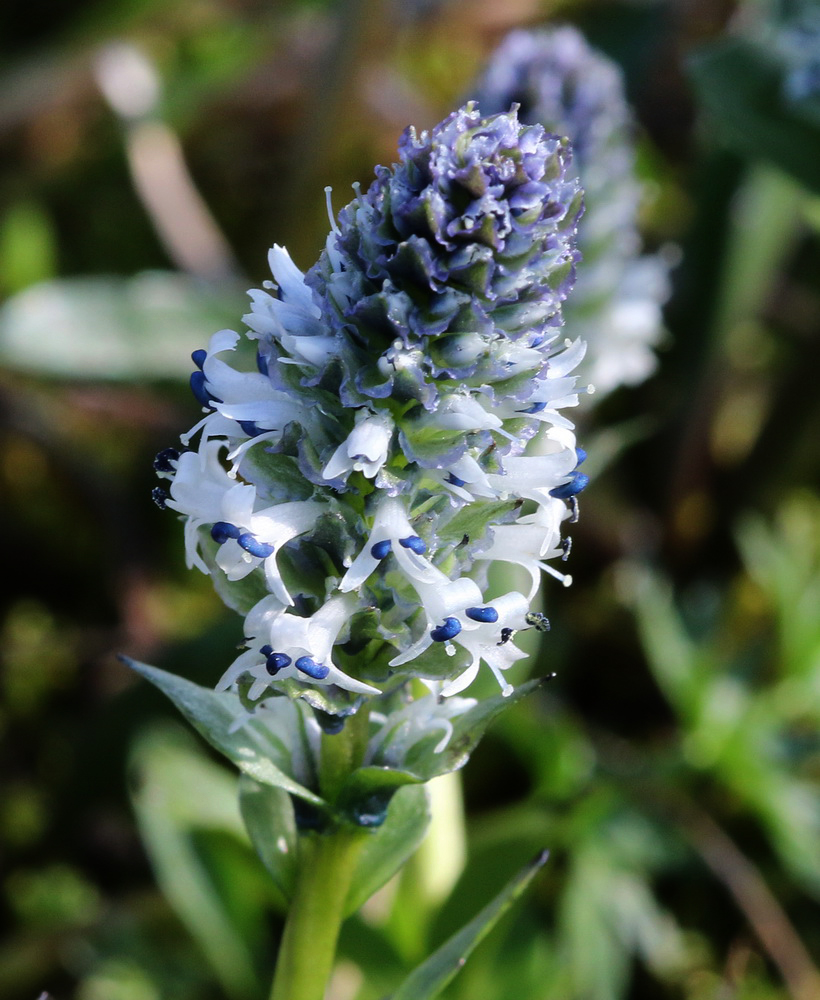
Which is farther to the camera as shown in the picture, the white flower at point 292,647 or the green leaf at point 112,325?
the green leaf at point 112,325

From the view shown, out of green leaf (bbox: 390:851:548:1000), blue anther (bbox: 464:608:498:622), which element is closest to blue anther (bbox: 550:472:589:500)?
blue anther (bbox: 464:608:498:622)

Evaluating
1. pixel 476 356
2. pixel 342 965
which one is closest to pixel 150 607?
pixel 342 965

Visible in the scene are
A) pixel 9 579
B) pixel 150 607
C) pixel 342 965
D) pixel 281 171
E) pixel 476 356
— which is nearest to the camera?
pixel 476 356

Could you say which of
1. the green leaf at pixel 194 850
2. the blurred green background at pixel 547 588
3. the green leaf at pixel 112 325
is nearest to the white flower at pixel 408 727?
the blurred green background at pixel 547 588

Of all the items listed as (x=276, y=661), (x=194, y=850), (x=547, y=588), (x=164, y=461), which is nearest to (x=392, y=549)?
(x=276, y=661)

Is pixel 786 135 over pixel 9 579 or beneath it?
over

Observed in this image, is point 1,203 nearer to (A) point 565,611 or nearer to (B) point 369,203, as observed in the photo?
(A) point 565,611

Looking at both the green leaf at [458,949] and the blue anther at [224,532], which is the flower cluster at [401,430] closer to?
the blue anther at [224,532]
